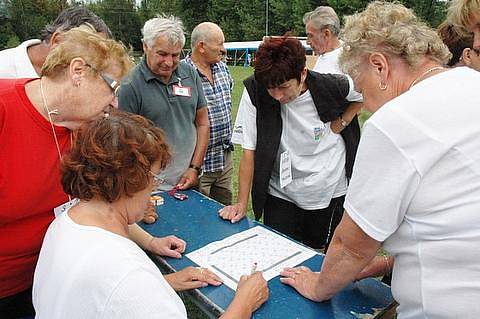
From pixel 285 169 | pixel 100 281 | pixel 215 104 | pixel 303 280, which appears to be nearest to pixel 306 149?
pixel 285 169

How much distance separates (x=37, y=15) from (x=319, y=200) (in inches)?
1532

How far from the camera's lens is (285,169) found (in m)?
2.18

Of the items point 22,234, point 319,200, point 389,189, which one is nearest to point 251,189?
point 319,200

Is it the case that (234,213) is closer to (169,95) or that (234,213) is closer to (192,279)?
(192,279)

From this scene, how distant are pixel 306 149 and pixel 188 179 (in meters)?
0.93

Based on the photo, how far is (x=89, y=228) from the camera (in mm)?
1038

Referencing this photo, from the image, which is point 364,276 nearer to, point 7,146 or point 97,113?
point 97,113

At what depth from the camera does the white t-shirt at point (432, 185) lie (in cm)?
94

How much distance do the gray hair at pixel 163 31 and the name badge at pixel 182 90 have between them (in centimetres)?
30

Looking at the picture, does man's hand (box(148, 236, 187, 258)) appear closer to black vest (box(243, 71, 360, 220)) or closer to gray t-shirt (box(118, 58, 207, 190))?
black vest (box(243, 71, 360, 220))

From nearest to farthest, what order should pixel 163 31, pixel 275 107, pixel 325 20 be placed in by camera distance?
1. pixel 275 107
2. pixel 163 31
3. pixel 325 20

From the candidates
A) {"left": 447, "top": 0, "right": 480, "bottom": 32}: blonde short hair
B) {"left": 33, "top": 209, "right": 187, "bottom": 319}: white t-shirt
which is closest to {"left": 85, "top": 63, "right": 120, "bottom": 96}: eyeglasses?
{"left": 33, "top": 209, "right": 187, "bottom": 319}: white t-shirt

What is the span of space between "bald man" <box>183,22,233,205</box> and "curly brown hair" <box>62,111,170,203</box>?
222 centimetres

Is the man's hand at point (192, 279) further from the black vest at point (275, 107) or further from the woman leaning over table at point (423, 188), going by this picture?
the black vest at point (275, 107)
